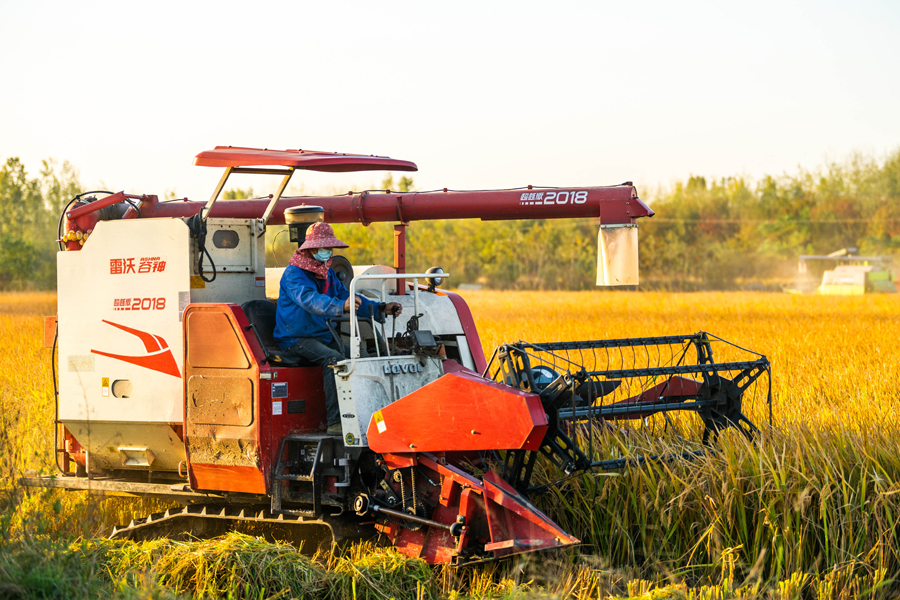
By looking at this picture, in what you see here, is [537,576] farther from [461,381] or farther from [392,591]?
[461,381]

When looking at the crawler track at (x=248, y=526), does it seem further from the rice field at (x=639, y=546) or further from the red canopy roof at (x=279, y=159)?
the red canopy roof at (x=279, y=159)

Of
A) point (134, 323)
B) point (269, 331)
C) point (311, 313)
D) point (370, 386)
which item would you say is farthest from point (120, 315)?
point (370, 386)

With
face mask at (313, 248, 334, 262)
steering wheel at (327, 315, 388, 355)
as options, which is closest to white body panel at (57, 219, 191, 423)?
face mask at (313, 248, 334, 262)

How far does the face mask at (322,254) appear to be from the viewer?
6.68m

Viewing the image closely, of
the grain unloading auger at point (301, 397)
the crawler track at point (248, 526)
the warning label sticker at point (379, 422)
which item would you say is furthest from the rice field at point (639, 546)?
the warning label sticker at point (379, 422)

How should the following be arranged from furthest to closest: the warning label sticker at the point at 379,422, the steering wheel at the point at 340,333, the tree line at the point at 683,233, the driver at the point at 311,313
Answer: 1. the tree line at the point at 683,233
2. the steering wheel at the point at 340,333
3. the driver at the point at 311,313
4. the warning label sticker at the point at 379,422

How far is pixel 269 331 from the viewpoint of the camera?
6.93 m

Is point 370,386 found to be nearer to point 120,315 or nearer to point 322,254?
point 322,254

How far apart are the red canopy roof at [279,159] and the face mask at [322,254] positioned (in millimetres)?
629

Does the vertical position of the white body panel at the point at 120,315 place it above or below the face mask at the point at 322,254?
below

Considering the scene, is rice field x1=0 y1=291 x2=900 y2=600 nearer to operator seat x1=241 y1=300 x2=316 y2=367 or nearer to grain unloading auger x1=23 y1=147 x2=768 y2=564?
grain unloading auger x1=23 y1=147 x2=768 y2=564

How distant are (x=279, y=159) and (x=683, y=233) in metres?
63.2

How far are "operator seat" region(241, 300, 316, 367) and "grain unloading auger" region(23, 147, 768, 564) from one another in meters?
0.02

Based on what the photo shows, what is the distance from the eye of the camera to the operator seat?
21.8 ft
